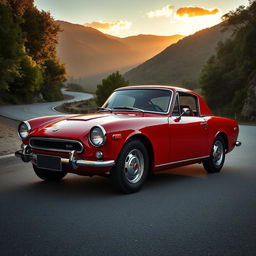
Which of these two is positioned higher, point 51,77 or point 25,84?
point 51,77

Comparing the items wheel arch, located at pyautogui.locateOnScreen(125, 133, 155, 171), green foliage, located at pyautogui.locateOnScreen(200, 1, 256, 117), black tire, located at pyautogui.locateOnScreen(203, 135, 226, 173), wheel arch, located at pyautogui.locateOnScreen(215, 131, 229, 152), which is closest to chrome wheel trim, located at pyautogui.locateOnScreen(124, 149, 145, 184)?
wheel arch, located at pyautogui.locateOnScreen(125, 133, 155, 171)

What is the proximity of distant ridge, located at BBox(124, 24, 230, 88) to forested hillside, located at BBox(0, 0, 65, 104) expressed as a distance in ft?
296

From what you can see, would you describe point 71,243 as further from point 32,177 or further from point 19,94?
point 19,94

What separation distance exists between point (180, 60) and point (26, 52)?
140 m

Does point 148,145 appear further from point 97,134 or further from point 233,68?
point 233,68

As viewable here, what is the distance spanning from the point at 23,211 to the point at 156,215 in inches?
62.5

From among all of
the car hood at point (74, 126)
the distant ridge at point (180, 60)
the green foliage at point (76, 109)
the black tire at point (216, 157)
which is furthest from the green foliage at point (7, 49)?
the distant ridge at point (180, 60)

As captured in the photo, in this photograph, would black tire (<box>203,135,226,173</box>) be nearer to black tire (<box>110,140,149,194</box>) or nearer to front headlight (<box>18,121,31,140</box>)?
black tire (<box>110,140,149,194</box>)

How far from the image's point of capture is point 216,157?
826 centimetres

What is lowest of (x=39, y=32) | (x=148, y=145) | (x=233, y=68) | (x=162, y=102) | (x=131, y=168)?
(x=131, y=168)

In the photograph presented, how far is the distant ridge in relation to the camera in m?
160

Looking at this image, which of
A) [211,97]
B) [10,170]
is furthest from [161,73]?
[10,170]

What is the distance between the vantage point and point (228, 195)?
6016 mm

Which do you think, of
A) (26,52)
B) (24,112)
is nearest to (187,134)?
(24,112)
